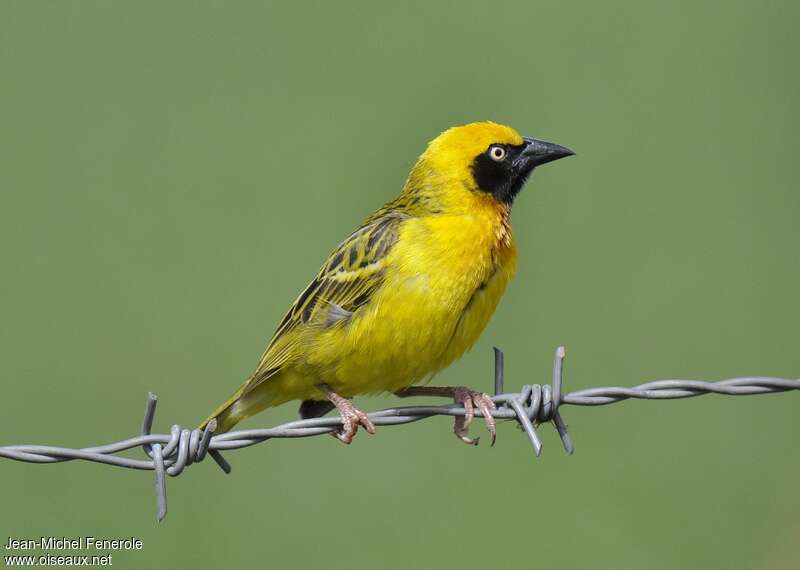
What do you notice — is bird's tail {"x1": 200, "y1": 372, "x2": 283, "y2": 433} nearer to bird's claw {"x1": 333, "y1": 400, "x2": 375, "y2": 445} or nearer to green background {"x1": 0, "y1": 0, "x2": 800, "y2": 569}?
bird's claw {"x1": 333, "y1": 400, "x2": 375, "y2": 445}

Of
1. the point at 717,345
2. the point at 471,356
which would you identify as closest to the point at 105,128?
the point at 471,356

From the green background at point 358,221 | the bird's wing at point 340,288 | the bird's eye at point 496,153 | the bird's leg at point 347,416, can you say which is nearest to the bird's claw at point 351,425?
the bird's leg at point 347,416

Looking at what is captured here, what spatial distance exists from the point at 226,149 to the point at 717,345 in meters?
3.96

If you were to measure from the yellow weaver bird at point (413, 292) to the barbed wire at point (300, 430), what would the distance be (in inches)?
23.3

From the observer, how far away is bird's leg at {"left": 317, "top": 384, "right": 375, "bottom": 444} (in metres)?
5.77

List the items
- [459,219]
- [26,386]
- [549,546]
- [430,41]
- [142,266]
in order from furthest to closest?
[430,41]
[142,266]
[26,386]
[549,546]
[459,219]

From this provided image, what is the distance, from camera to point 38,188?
395 inches

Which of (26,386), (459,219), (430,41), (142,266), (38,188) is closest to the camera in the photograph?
(459,219)

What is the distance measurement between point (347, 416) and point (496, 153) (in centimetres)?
143

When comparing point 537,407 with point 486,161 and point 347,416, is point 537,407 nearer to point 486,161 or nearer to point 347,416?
point 347,416

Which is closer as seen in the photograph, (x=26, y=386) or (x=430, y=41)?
(x=26, y=386)

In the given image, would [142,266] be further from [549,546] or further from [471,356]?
[549,546]

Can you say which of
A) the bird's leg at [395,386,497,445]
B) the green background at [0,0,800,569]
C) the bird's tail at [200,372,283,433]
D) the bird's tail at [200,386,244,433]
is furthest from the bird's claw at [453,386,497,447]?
the green background at [0,0,800,569]

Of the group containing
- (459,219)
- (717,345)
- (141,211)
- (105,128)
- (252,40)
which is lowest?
(717,345)
